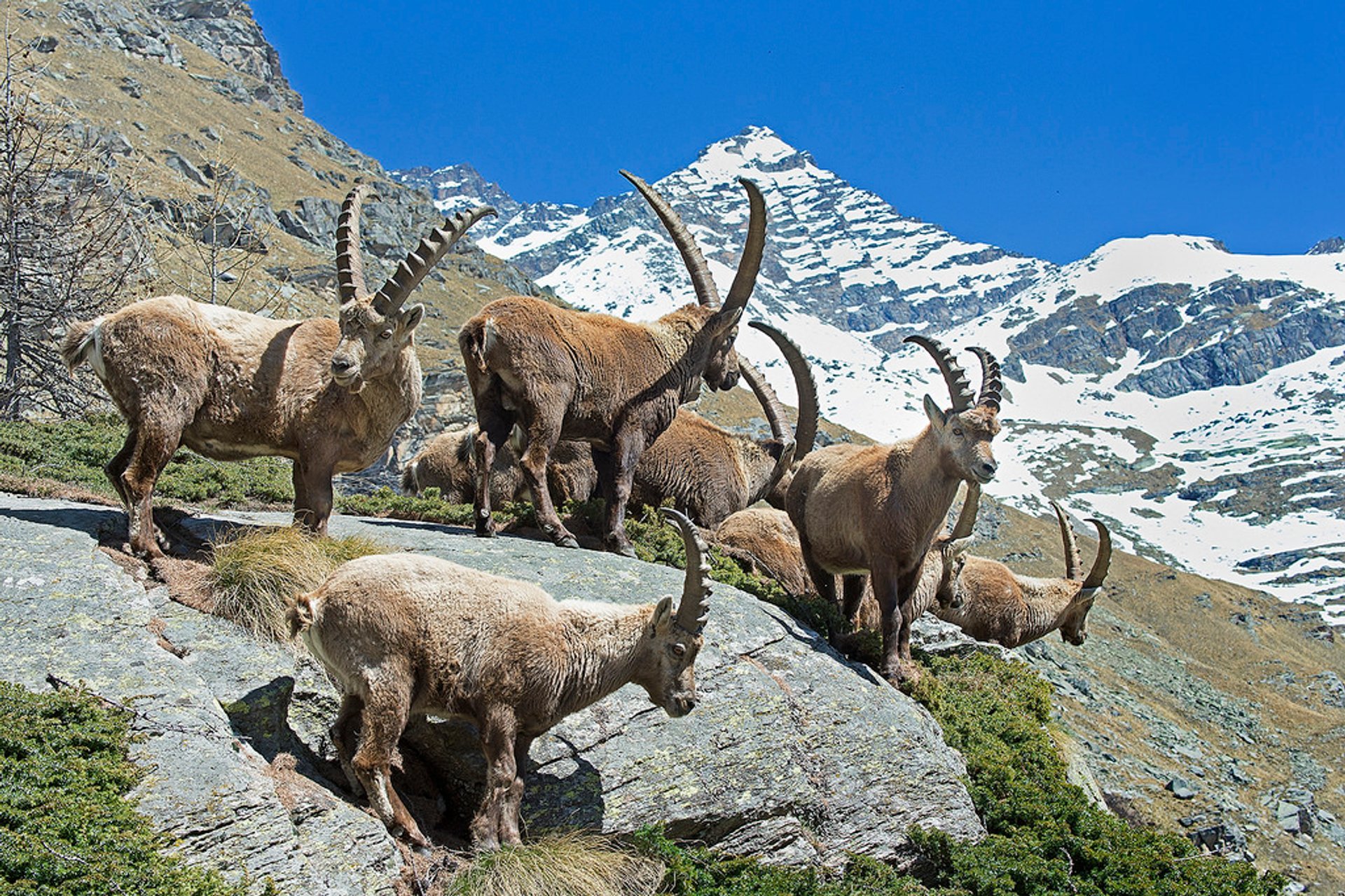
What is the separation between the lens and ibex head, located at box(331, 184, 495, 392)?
1009 centimetres

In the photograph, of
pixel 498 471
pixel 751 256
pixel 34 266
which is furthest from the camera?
pixel 34 266

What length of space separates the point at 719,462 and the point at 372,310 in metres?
7.41

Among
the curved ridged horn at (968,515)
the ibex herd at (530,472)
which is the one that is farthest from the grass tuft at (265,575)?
the curved ridged horn at (968,515)

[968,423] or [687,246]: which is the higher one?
[687,246]

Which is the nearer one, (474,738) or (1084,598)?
(474,738)

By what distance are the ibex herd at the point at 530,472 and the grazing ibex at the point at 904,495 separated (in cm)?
3

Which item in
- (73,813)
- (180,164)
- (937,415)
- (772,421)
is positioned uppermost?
(180,164)

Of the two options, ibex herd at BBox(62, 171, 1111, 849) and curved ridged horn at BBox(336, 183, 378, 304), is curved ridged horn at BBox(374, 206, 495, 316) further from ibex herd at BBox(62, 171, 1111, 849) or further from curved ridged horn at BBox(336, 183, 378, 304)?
curved ridged horn at BBox(336, 183, 378, 304)

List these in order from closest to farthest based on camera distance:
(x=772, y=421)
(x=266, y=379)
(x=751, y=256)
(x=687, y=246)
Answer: (x=266, y=379) < (x=751, y=256) < (x=687, y=246) < (x=772, y=421)

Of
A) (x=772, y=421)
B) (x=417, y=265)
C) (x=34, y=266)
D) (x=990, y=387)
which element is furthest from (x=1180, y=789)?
(x=34, y=266)

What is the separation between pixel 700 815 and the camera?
8.69 meters

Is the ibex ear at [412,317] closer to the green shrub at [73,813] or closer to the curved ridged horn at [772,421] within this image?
the green shrub at [73,813]

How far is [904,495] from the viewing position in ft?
39.1

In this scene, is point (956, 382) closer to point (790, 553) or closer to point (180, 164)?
point (790, 553)
